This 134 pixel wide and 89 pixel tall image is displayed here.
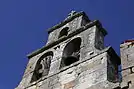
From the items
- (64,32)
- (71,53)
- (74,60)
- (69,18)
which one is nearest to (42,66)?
(71,53)

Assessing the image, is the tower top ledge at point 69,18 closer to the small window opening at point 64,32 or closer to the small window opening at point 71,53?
the small window opening at point 64,32

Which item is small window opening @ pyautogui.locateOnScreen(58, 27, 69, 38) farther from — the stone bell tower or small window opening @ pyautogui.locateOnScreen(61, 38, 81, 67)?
small window opening @ pyautogui.locateOnScreen(61, 38, 81, 67)

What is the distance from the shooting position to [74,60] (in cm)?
1151

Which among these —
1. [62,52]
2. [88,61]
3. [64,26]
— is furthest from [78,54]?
[64,26]

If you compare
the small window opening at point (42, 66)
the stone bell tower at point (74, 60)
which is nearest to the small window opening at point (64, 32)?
the stone bell tower at point (74, 60)

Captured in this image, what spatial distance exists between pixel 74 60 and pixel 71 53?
49cm

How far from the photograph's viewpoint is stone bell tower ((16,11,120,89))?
9.32 m

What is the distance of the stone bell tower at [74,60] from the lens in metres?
9.32

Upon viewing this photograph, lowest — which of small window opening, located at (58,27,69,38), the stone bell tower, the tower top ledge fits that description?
Answer: the stone bell tower

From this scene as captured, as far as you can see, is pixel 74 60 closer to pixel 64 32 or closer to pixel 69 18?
pixel 64 32

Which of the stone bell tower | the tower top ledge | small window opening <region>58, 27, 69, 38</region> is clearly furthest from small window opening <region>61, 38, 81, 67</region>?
the tower top ledge

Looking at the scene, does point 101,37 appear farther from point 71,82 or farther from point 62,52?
point 71,82

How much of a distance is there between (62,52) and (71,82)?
7.45 feet

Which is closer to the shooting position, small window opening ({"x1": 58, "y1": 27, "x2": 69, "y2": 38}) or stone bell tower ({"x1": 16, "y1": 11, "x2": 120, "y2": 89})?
stone bell tower ({"x1": 16, "y1": 11, "x2": 120, "y2": 89})
